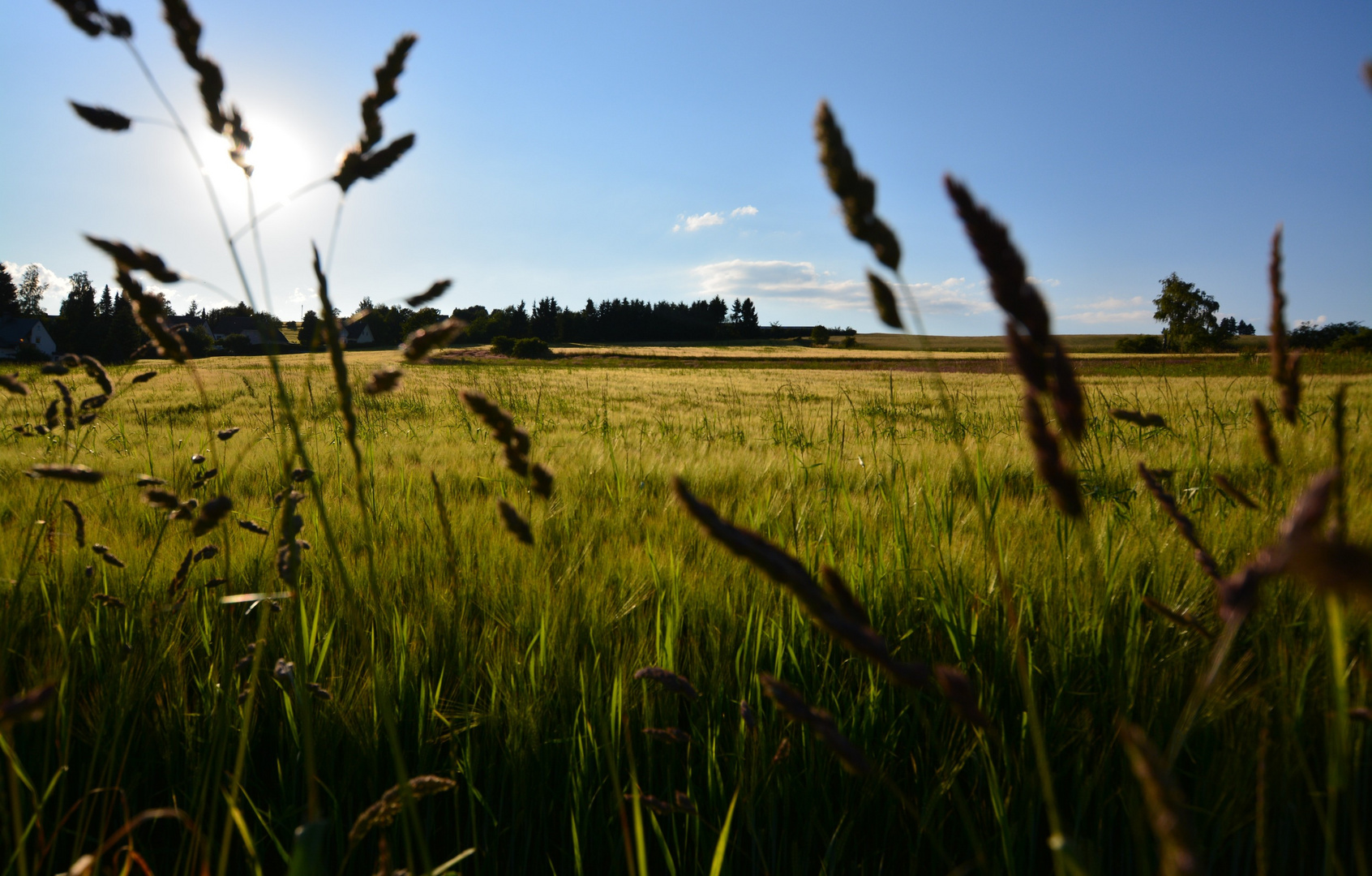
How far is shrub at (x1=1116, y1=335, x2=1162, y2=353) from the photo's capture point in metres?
65.4

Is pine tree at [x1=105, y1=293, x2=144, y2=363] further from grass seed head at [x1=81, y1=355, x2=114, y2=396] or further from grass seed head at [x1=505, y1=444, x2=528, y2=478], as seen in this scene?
grass seed head at [x1=505, y1=444, x2=528, y2=478]

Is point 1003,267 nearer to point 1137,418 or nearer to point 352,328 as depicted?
point 1137,418

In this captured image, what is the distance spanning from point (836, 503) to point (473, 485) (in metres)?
1.85

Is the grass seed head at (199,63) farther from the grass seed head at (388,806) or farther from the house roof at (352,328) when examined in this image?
the grass seed head at (388,806)

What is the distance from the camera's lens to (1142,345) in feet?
218

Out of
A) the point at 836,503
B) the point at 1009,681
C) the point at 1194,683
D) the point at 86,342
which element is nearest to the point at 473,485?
the point at 836,503

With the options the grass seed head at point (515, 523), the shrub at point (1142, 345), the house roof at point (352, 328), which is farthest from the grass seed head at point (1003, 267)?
the shrub at point (1142, 345)

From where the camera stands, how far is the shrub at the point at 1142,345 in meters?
65.4

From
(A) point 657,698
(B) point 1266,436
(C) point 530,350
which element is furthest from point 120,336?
(B) point 1266,436

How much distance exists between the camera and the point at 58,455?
160 inches

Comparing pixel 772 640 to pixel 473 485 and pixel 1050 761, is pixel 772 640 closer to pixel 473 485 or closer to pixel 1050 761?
pixel 1050 761

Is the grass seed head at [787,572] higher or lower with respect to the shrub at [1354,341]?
lower

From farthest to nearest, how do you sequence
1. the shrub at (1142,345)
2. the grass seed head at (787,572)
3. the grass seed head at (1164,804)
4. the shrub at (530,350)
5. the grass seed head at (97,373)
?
1. the shrub at (1142,345)
2. the shrub at (530,350)
3. the grass seed head at (97,373)
4. the grass seed head at (787,572)
5. the grass seed head at (1164,804)

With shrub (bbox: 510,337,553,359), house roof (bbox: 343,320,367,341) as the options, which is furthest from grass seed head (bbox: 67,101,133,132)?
shrub (bbox: 510,337,553,359)
